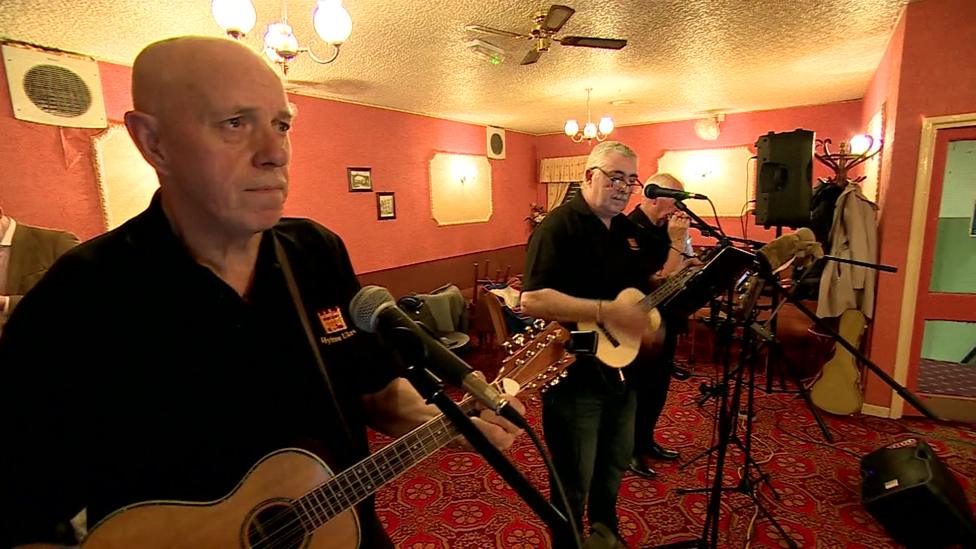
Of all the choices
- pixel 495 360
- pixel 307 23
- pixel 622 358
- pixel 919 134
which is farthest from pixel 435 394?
pixel 495 360

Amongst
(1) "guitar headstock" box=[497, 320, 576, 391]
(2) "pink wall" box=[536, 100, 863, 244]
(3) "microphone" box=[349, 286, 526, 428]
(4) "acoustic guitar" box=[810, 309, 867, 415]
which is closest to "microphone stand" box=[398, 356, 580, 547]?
(3) "microphone" box=[349, 286, 526, 428]

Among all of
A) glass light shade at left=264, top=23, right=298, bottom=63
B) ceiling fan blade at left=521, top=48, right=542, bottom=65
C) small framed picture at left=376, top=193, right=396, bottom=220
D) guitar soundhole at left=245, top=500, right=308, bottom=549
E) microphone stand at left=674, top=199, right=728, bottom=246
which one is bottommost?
guitar soundhole at left=245, top=500, right=308, bottom=549

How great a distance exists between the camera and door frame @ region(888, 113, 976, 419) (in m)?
2.91

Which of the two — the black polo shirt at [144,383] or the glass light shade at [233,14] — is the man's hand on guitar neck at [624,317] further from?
the glass light shade at [233,14]

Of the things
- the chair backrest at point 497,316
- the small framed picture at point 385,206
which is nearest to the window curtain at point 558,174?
the small framed picture at point 385,206

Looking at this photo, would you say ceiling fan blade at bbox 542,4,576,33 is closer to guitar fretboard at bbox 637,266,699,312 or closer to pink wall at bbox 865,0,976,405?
guitar fretboard at bbox 637,266,699,312

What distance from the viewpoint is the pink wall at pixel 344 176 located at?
3.19 meters

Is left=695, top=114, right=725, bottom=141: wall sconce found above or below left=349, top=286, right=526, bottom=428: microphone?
above

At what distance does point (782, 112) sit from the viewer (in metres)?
6.30

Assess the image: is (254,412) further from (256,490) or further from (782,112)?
(782,112)

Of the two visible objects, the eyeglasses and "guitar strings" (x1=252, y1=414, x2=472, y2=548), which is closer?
"guitar strings" (x1=252, y1=414, x2=472, y2=548)

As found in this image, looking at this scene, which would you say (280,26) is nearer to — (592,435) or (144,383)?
(144,383)

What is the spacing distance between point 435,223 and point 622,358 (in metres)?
4.95

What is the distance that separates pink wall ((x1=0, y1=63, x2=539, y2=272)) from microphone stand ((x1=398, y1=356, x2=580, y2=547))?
4050mm
